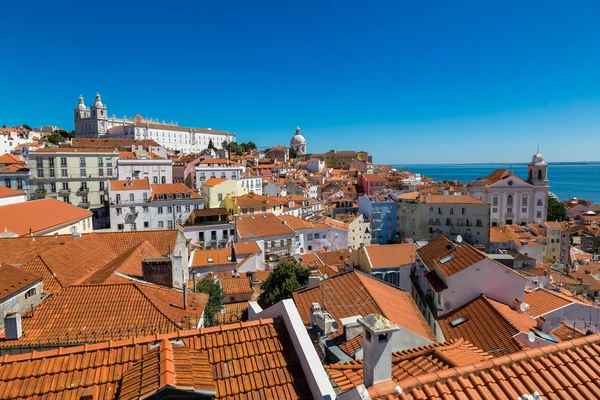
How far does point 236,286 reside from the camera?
22359mm

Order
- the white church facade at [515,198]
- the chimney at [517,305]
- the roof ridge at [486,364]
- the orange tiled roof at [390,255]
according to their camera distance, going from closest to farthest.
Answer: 1. the roof ridge at [486,364]
2. the chimney at [517,305]
3. the orange tiled roof at [390,255]
4. the white church facade at [515,198]

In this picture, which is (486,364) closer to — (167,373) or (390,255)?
(167,373)

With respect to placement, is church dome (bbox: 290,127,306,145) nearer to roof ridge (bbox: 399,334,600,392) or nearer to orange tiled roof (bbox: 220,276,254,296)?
orange tiled roof (bbox: 220,276,254,296)

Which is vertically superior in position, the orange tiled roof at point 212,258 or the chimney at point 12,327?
the chimney at point 12,327

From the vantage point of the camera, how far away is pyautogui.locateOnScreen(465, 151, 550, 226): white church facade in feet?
194

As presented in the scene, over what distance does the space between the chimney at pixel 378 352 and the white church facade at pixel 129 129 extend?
108399 mm

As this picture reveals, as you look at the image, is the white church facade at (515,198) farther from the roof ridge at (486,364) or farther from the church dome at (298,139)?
the church dome at (298,139)

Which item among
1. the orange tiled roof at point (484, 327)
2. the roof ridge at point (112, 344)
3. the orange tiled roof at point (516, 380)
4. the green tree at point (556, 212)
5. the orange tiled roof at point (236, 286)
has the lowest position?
the green tree at point (556, 212)

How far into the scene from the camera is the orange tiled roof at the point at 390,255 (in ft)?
63.1

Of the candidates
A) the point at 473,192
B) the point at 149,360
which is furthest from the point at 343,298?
the point at 473,192

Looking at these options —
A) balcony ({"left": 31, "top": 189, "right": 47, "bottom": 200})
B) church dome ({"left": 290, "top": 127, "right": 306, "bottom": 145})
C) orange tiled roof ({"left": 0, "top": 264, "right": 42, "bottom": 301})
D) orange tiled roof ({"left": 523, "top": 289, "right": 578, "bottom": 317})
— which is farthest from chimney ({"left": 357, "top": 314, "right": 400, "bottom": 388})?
church dome ({"left": 290, "top": 127, "right": 306, "bottom": 145})

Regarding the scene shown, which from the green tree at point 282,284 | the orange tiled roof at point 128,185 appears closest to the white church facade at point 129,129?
the orange tiled roof at point 128,185

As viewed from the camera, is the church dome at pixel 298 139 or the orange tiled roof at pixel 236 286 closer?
the orange tiled roof at pixel 236 286

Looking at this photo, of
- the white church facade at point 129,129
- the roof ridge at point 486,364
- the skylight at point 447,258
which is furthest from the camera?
the white church facade at point 129,129
